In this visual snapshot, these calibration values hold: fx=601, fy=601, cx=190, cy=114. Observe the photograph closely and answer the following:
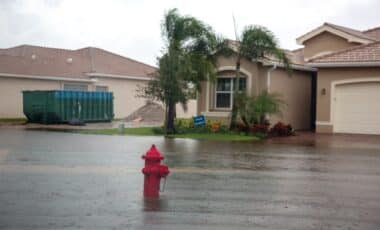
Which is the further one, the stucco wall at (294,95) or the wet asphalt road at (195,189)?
the stucco wall at (294,95)

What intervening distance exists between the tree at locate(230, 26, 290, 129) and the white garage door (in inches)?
108

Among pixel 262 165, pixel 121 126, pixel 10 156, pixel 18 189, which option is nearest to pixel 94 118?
pixel 121 126

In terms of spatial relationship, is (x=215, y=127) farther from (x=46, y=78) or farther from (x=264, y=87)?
(x=46, y=78)

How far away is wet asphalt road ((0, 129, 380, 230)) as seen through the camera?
7.77 meters

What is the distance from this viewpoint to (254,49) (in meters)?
24.3

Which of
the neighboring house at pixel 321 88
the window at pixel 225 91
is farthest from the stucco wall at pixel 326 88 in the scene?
the window at pixel 225 91

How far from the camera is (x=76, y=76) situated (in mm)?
39219

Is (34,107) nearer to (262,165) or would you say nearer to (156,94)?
(156,94)

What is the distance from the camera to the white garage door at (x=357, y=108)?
24.7 metres

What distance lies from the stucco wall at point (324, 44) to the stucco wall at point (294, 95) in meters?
2.76

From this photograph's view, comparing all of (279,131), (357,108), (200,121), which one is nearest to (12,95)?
(200,121)

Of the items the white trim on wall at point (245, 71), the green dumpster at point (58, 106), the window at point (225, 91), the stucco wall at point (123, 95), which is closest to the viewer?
the white trim on wall at point (245, 71)

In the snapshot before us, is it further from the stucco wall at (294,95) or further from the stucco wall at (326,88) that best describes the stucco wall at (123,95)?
the stucco wall at (326,88)

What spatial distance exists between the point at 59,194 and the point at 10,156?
5971 mm
